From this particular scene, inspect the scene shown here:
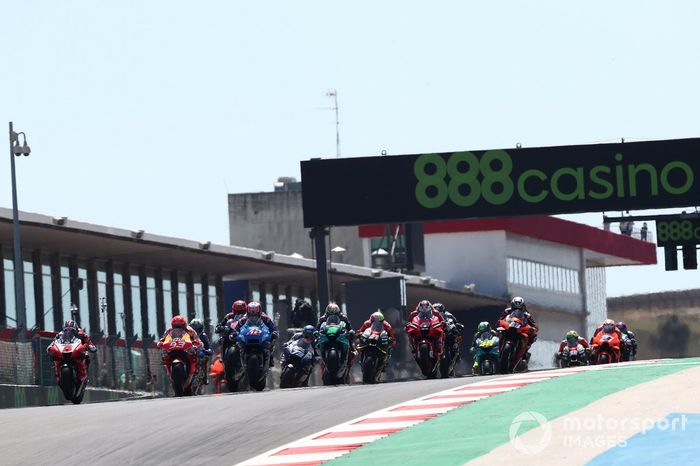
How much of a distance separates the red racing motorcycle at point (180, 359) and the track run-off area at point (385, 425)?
400 centimetres

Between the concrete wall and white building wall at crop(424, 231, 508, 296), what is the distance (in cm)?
568

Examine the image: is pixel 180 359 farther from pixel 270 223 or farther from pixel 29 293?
pixel 270 223

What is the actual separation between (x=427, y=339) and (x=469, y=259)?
5474 cm

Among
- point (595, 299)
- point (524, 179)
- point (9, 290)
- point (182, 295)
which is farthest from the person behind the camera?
point (595, 299)

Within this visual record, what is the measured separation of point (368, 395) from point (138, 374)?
749 inches

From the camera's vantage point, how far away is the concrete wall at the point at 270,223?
299 feet

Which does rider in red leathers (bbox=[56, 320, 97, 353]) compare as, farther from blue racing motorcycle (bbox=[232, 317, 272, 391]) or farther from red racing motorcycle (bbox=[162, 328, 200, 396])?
blue racing motorcycle (bbox=[232, 317, 272, 391])

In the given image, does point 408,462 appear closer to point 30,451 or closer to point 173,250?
point 30,451

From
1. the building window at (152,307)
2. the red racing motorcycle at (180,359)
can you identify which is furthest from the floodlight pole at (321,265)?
the red racing motorcycle at (180,359)

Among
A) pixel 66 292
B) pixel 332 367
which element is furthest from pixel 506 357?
pixel 66 292

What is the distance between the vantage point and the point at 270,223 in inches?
3627

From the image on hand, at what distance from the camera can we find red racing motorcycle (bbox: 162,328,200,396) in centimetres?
2856

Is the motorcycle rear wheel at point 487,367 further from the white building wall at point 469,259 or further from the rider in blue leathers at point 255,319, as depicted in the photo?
the white building wall at point 469,259

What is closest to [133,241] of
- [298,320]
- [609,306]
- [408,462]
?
[298,320]
